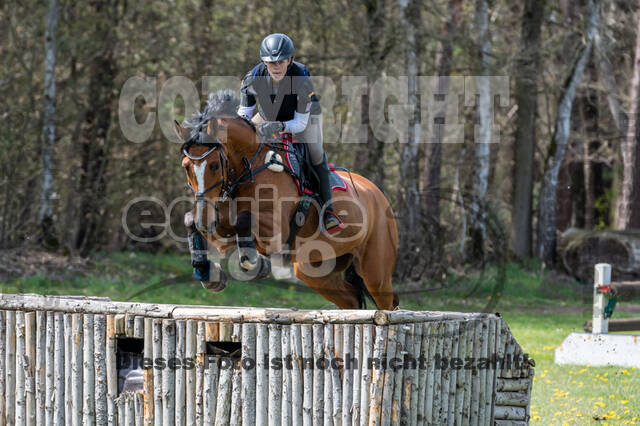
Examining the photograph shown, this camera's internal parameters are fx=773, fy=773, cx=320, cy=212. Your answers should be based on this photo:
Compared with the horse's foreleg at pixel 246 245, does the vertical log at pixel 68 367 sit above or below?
below

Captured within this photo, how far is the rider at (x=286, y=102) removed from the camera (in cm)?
556

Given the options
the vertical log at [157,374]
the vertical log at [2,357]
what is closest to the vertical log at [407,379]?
the vertical log at [157,374]

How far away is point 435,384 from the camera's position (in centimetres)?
439

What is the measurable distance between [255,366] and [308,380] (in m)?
0.30

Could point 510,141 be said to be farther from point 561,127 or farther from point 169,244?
point 169,244

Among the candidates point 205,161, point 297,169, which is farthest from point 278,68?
point 205,161

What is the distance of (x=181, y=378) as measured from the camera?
434 centimetres

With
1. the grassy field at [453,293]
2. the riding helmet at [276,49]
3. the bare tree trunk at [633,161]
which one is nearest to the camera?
the riding helmet at [276,49]

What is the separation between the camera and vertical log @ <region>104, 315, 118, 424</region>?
454 centimetres

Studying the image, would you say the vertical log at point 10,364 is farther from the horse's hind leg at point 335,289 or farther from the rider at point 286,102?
the horse's hind leg at point 335,289

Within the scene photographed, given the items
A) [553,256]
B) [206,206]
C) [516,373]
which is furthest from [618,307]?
[206,206]

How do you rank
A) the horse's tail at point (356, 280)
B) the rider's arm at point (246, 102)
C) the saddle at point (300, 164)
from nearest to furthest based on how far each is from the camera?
the saddle at point (300, 164) < the rider's arm at point (246, 102) < the horse's tail at point (356, 280)

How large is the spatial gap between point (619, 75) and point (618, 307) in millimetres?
10177

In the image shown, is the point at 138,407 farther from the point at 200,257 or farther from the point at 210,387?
the point at 200,257
